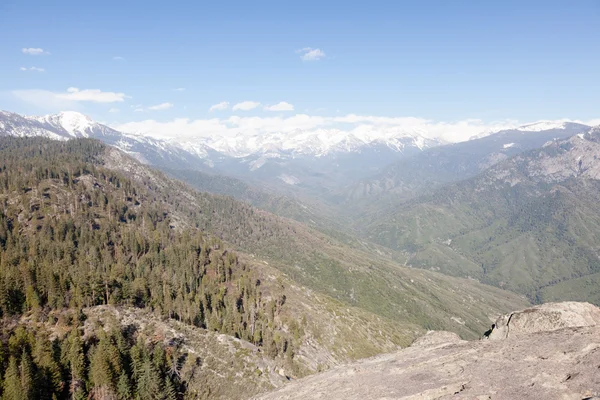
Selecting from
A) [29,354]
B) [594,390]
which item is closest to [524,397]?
[594,390]

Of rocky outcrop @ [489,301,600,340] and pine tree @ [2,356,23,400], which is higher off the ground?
rocky outcrop @ [489,301,600,340]

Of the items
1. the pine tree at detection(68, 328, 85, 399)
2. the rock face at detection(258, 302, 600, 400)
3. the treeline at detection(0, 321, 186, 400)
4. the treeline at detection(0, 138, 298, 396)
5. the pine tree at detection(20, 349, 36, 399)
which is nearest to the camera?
the rock face at detection(258, 302, 600, 400)

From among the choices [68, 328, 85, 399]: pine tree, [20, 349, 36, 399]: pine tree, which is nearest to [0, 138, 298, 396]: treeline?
[20, 349, 36, 399]: pine tree

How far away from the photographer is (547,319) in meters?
43.1

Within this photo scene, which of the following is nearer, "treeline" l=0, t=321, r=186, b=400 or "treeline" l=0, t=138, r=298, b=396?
"treeline" l=0, t=321, r=186, b=400

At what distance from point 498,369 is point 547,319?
15320 millimetres

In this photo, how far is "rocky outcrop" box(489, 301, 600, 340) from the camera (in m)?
42.3

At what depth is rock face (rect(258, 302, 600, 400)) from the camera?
29.4 metres

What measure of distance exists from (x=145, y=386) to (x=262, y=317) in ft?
239

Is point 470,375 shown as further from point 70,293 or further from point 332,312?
point 332,312

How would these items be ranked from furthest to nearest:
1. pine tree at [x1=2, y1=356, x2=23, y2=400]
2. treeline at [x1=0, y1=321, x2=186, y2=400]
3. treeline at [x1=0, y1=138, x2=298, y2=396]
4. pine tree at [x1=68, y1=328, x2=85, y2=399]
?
treeline at [x1=0, y1=138, x2=298, y2=396]
pine tree at [x1=68, y1=328, x2=85, y2=399]
treeline at [x1=0, y1=321, x2=186, y2=400]
pine tree at [x1=2, y1=356, x2=23, y2=400]

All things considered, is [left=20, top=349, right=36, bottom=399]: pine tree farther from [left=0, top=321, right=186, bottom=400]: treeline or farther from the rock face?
the rock face

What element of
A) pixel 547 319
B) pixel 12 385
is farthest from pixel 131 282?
pixel 547 319

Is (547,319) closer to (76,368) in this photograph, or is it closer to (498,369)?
(498,369)
